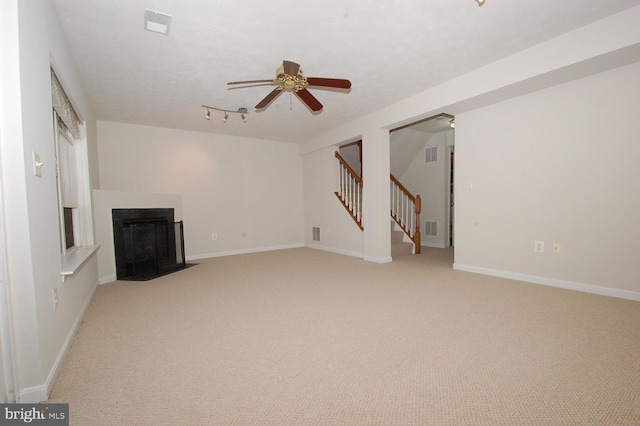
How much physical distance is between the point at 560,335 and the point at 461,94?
268 centimetres

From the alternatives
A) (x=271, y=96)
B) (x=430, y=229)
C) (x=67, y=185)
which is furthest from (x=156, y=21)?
(x=430, y=229)

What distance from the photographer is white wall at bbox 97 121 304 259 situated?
491cm

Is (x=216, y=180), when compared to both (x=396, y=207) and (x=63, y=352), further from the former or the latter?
(x=63, y=352)

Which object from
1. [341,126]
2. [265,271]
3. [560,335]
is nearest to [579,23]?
[560,335]

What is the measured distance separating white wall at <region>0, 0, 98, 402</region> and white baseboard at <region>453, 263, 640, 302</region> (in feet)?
14.2

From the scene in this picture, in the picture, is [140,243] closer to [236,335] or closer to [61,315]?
[61,315]

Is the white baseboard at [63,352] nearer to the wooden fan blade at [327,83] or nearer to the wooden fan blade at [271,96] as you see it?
the wooden fan blade at [271,96]

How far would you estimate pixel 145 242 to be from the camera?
4.33 m

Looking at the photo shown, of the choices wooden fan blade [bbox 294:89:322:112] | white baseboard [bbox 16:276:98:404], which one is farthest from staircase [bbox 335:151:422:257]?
white baseboard [bbox 16:276:98:404]

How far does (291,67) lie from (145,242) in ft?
11.7

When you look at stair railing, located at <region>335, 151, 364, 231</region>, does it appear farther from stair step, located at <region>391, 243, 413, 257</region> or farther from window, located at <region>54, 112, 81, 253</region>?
window, located at <region>54, 112, 81, 253</region>

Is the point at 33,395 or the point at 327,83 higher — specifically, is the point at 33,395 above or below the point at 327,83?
below

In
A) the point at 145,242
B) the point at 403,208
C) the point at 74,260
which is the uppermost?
the point at 403,208

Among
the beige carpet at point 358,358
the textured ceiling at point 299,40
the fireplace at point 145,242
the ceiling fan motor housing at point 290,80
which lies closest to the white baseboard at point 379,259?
the beige carpet at point 358,358
